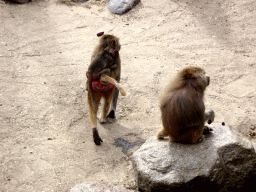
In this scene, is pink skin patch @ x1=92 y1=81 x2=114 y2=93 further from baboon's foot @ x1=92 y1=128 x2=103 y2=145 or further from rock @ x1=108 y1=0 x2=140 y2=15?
rock @ x1=108 y1=0 x2=140 y2=15

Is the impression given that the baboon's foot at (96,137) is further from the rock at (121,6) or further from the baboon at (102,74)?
the rock at (121,6)

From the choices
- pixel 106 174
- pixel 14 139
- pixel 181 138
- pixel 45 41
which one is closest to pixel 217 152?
pixel 181 138

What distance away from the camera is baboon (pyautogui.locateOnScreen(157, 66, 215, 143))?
3730 mm

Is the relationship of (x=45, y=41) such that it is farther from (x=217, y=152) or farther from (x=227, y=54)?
(x=217, y=152)

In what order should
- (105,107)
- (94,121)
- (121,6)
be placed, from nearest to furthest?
(94,121), (105,107), (121,6)

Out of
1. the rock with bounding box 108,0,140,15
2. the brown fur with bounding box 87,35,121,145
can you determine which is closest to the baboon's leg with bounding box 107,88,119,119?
the brown fur with bounding box 87,35,121,145

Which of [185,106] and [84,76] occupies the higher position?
[185,106]

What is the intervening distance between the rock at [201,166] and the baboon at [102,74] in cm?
130

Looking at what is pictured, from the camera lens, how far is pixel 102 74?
A: 4789 mm

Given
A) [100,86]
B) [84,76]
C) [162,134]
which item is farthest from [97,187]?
[84,76]

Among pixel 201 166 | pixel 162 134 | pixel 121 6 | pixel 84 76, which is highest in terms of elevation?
pixel 201 166

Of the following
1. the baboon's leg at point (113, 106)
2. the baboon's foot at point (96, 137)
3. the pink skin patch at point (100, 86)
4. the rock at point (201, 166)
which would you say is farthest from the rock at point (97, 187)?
the baboon's leg at point (113, 106)

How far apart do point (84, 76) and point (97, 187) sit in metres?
3.34

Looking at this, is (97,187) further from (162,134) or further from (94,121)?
(94,121)
